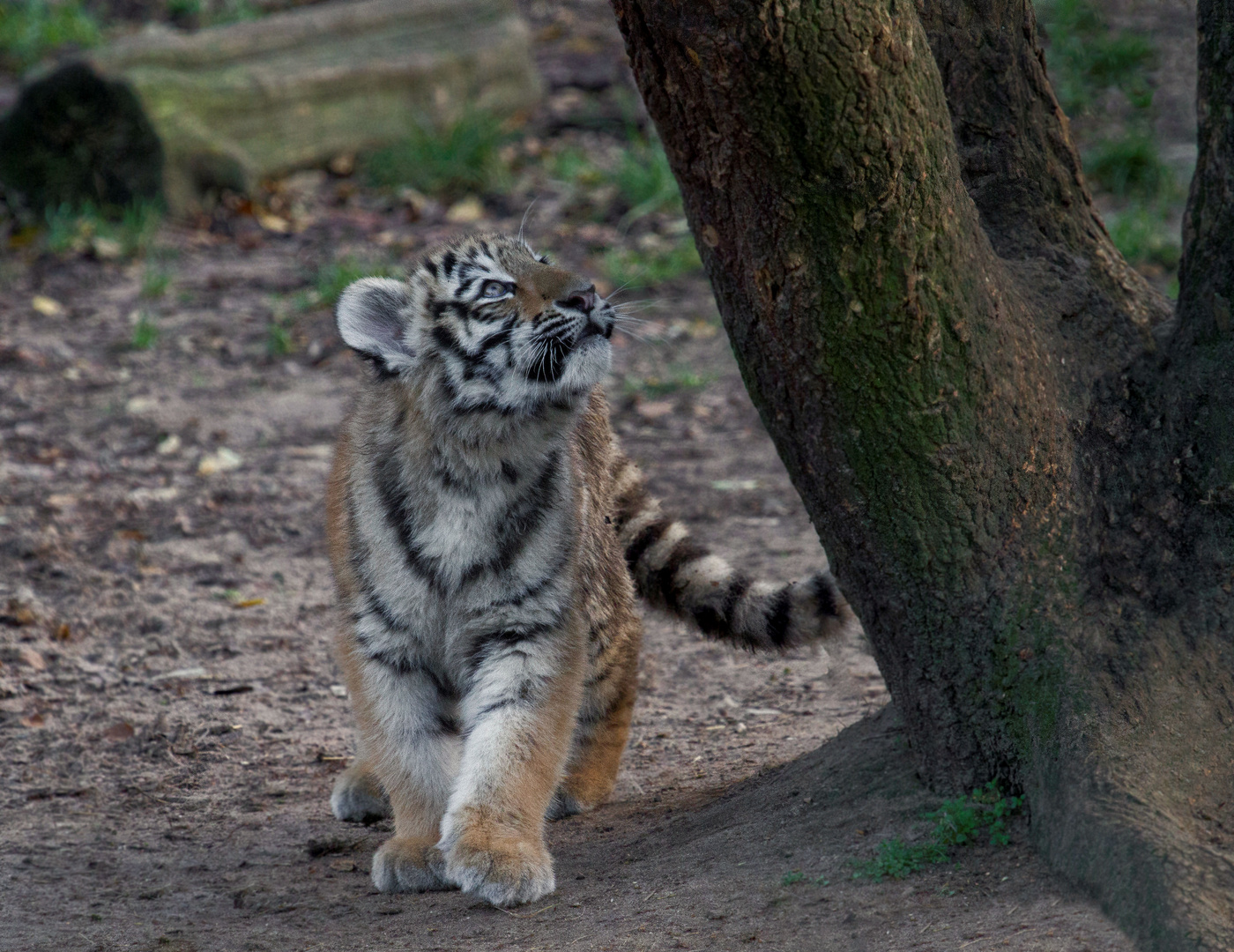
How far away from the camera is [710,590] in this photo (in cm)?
409

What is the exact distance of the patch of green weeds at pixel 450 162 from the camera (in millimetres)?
9477

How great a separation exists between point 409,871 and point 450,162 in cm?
689

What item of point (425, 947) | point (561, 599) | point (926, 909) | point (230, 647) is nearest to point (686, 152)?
point (561, 599)

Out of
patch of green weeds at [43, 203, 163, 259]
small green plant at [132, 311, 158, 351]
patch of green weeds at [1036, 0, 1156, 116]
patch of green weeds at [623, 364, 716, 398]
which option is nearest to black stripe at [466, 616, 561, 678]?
patch of green weeds at [623, 364, 716, 398]

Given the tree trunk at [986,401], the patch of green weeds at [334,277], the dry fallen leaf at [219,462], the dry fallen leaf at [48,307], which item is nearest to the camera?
the tree trunk at [986,401]

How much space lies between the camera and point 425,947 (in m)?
2.99

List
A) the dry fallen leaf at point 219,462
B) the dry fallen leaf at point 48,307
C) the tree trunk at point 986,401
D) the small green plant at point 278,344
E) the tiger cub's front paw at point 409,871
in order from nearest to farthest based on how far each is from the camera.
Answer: the tree trunk at point 986,401
the tiger cub's front paw at point 409,871
the dry fallen leaf at point 219,462
the small green plant at point 278,344
the dry fallen leaf at point 48,307

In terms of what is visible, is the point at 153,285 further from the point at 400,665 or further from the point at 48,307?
the point at 400,665

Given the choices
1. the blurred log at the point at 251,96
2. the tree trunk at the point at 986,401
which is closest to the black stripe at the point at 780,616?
the tree trunk at the point at 986,401

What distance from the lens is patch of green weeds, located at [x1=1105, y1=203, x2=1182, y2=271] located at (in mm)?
7641

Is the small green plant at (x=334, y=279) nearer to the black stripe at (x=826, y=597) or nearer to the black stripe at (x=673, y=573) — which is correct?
the black stripe at (x=673, y=573)

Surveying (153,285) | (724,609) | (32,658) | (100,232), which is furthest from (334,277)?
(724,609)

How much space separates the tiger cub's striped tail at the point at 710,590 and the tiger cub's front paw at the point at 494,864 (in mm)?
1001

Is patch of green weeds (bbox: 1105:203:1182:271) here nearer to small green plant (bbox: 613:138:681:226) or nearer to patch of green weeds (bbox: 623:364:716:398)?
patch of green weeds (bbox: 623:364:716:398)
